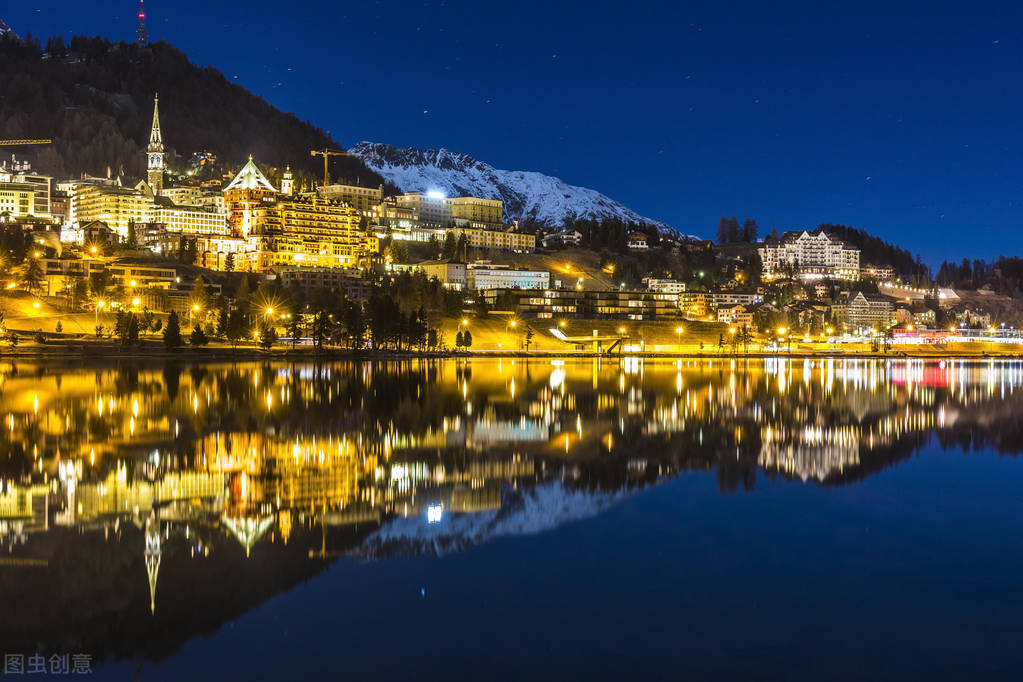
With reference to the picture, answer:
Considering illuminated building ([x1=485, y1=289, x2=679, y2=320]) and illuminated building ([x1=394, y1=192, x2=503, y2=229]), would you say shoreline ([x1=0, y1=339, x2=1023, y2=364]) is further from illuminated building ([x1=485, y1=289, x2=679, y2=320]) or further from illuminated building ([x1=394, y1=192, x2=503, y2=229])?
illuminated building ([x1=394, y1=192, x2=503, y2=229])

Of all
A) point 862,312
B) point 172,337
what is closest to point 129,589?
point 172,337

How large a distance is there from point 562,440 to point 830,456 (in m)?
6.29

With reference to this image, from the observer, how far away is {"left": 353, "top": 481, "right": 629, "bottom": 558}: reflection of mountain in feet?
40.8

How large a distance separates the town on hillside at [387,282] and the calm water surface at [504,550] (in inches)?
2287

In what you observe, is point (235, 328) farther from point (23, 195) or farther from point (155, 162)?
Answer: point (155, 162)

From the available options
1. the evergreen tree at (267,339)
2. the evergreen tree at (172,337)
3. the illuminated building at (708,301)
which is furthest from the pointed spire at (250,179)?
the evergreen tree at (172,337)

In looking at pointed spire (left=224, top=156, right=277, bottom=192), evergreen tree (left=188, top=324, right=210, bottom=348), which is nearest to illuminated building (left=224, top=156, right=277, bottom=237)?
pointed spire (left=224, top=156, right=277, bottom=192)

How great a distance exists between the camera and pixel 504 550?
1245cm

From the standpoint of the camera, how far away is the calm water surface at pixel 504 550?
890 centimetres

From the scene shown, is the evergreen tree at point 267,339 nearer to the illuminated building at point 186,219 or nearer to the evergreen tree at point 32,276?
the evergreen tree at point 32,276

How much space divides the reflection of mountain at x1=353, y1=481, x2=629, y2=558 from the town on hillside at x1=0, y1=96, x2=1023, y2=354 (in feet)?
208

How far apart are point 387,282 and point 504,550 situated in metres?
110

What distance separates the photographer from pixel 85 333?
82312 mm

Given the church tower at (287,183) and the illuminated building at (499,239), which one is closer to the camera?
the church tower at (287,183)
